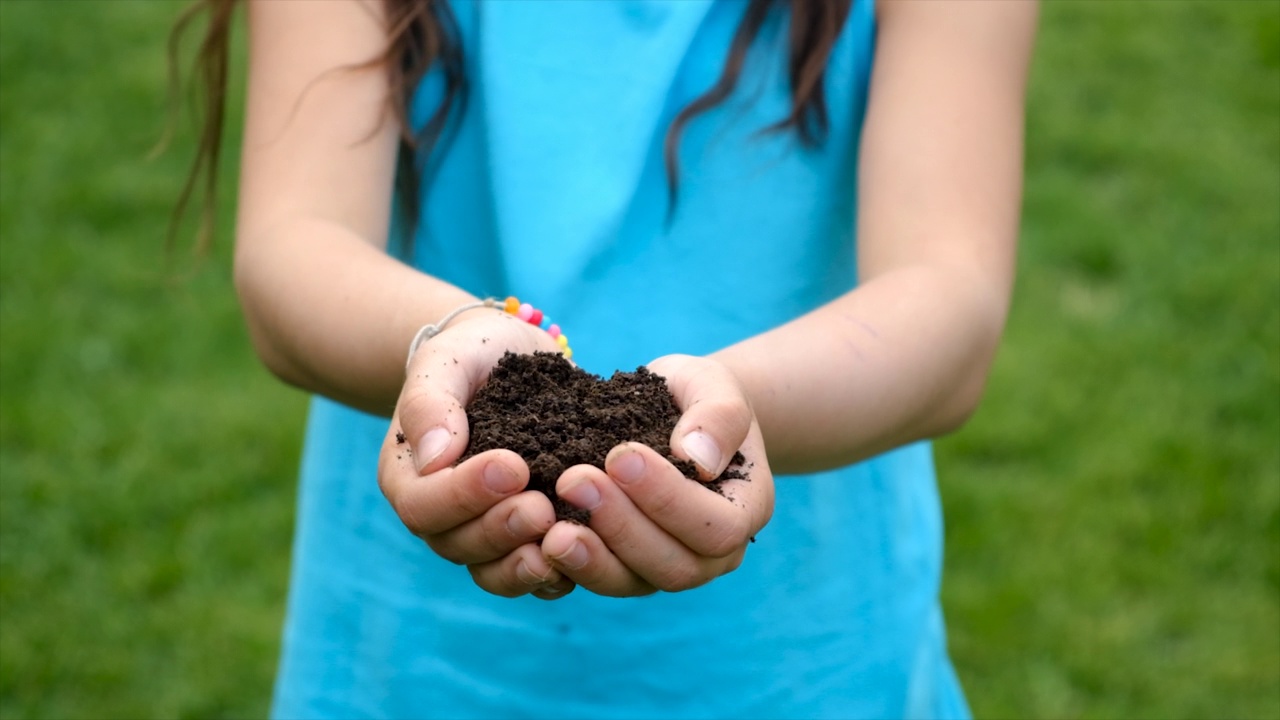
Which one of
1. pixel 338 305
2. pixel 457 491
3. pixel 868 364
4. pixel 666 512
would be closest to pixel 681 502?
pixel 666 512

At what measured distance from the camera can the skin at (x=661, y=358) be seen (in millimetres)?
1618

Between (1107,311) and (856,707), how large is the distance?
12.9ft

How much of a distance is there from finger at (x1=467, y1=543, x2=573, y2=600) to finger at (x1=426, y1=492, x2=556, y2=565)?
0.04 ft

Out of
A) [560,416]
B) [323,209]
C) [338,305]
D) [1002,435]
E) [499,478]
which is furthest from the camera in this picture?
[1002,435]

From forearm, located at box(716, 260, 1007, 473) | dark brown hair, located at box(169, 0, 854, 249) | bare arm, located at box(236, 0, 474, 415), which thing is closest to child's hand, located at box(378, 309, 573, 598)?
bare arm, located at box(236, 0, 474, 415)

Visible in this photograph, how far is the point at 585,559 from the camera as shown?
1.60 metres

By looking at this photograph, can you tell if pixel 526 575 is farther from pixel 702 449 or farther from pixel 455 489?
pixel 702 449

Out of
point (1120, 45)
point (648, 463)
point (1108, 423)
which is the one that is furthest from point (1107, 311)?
point (648, 463)

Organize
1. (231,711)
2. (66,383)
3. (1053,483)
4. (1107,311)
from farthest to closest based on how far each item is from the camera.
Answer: (1107,311) → (66,383) → (1053,483) → (231,711)

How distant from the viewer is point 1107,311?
5.78 metres

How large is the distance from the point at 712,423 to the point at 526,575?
288 millimetres

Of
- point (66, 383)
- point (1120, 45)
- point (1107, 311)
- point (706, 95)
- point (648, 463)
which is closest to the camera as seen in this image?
point (648, 463)

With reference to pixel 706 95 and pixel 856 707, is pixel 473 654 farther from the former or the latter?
pixel 706 95

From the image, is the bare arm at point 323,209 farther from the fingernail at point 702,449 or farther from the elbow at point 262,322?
the fingernail at point 702,449
